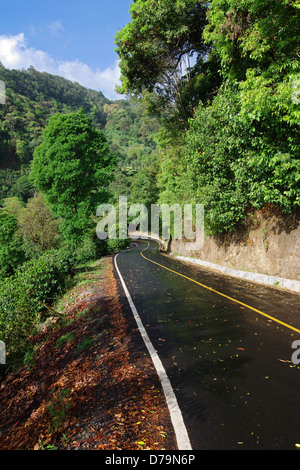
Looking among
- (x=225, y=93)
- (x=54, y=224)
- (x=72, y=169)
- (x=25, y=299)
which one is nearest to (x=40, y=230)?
(x=54, y=224)

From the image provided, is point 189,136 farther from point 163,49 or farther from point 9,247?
point 9,247

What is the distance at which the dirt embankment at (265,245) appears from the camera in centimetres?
1088

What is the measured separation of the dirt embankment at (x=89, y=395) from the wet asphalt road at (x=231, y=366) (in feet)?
1.47

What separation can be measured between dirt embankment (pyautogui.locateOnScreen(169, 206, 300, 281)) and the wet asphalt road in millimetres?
2328

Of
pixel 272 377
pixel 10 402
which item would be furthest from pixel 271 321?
pixel 10 402

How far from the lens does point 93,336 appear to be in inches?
267

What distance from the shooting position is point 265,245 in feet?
42.1

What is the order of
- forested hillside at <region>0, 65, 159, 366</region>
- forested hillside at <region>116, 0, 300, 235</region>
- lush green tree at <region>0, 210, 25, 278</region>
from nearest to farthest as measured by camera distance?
forested hillside at <region>116, 0, 300, 235</region>
forested hillside at <region>0, 65, 159, 366</region>
lush green tree at <region>0, 210, 25, 278</region>

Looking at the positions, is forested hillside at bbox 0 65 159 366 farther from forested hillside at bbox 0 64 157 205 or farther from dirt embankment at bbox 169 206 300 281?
dirt embankment at bbox 169 206 300 281

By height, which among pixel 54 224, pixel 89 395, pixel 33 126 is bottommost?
pixel 89 395

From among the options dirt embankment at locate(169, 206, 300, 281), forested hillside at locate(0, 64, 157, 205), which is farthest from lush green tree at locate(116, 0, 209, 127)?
dirt embankment at locate(169, 206, 300, 281)

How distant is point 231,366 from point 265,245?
9.62 m

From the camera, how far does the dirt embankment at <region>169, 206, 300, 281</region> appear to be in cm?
1088
